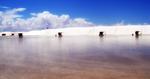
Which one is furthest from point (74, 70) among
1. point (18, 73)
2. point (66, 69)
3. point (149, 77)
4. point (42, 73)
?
point (149, 77)

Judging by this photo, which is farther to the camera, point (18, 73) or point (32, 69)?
point (32, 69)

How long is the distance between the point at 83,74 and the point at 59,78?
886 mm

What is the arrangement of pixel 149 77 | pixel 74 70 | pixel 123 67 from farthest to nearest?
pixel 123 67 → pixel 74 70 → pixel 149 77

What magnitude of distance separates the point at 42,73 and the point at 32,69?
894 mm

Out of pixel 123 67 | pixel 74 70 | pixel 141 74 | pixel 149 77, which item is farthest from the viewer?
pixel 123 67

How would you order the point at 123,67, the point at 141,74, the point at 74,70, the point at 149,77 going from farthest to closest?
the point at 123,67
the point at 74,70
the point at 141,74
the point at 149,77

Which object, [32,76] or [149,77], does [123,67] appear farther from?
[32,76]

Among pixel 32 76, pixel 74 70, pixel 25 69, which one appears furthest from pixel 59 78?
pixel 25 69

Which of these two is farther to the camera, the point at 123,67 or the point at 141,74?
the point at 123,67

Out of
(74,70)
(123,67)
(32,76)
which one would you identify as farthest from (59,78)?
(123,67)

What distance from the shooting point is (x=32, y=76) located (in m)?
8.25

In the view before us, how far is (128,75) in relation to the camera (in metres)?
8.38

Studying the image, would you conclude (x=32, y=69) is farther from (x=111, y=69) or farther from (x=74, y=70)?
(x=111, y=69)

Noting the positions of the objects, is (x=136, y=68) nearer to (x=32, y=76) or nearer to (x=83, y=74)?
(x=83, y=74)
